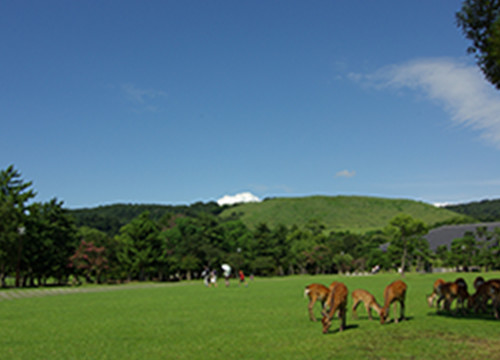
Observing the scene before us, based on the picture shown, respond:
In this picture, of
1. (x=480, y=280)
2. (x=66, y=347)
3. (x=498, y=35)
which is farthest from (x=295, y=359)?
(x=480, y=280)

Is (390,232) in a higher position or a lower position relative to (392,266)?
higher

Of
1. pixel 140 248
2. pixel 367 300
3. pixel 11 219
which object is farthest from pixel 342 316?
pixel 140 248

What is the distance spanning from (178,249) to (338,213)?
116817 millimetres

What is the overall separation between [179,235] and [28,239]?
3362 cm

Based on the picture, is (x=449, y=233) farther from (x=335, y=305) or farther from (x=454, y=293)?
(x=335, y=305)

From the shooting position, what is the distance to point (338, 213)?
7274 inches

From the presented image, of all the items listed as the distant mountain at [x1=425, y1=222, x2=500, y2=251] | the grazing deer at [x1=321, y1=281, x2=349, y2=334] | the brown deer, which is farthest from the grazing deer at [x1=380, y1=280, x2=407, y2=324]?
the distant mountain at [x1=425, y1=222, x2=500, y2=251]

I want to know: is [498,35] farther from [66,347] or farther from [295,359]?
[66,347]

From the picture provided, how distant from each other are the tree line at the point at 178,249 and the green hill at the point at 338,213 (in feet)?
209

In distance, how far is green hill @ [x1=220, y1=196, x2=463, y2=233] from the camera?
172 metres

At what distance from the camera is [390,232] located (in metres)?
64.1

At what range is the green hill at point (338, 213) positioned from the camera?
172 metres

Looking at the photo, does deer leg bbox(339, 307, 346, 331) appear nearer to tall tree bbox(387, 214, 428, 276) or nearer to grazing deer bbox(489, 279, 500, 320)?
grazing deer bbox(489, 279, 500, 320)

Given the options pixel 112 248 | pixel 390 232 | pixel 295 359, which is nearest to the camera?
pixel 295 359
